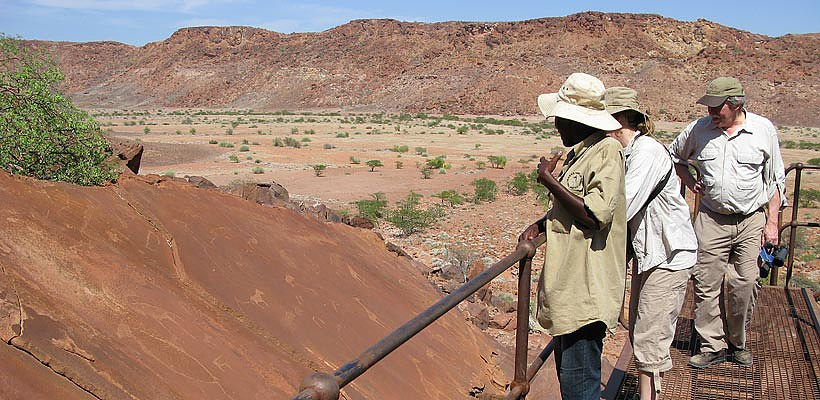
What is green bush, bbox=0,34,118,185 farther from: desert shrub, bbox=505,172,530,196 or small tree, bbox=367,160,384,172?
small tree, bbox=367,160,384,172

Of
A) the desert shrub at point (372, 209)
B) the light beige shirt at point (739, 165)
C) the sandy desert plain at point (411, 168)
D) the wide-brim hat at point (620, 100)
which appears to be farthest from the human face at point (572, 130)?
the desert shrub at point (372, 209)

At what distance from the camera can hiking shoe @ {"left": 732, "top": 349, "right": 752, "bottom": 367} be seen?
14.9 feet

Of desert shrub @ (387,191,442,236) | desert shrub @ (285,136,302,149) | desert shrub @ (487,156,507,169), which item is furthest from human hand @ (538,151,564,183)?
desert shrub @ (285,136,302,149)

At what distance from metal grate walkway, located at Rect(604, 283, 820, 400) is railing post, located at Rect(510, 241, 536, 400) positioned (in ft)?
4.54

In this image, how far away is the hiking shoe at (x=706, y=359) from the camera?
4500 mm

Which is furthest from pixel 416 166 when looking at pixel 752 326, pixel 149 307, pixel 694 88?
pixel 694 88

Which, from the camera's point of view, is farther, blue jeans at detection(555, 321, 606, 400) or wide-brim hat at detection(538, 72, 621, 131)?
blue jeans at detection(555, 321, 606, 400)

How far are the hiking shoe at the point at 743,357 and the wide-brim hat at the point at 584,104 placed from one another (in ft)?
8.62

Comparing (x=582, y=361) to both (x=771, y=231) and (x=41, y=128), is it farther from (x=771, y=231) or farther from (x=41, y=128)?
(x=41, y=128)

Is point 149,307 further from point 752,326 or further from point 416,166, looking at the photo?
point 416,166

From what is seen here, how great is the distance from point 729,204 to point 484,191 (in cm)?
1253

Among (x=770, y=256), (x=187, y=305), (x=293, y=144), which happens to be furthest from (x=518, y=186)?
(x=293, y=144)

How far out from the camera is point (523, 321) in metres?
2.82

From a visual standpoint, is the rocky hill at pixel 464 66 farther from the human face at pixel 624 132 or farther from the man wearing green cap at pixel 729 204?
the human face at pixel 624 132
